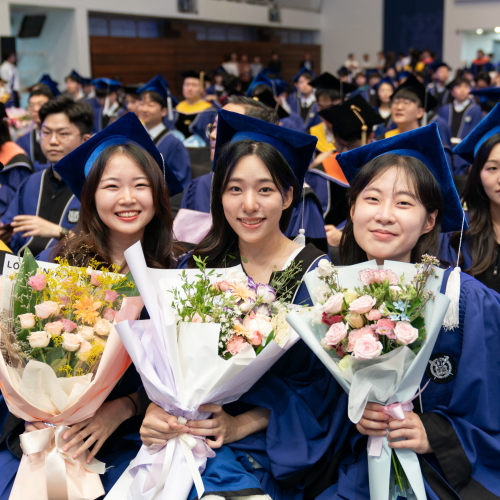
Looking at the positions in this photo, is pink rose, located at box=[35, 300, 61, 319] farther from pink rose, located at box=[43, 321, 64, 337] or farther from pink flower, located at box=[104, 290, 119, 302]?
pink flower, located at box=[104, 290, 119, 302]

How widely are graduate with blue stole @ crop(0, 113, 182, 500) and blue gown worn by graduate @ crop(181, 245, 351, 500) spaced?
0.41 meters

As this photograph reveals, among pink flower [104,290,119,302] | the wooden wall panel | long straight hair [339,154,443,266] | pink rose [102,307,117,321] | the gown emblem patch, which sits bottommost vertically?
the gown emblem patch

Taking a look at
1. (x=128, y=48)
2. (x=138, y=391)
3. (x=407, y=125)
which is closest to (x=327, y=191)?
(x=407, y=125)

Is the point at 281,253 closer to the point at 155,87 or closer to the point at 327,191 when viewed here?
the point at 327,191

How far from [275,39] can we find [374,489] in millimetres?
22518

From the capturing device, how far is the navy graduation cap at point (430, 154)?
6.59 ft

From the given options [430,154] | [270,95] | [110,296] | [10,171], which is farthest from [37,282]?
[270,95]

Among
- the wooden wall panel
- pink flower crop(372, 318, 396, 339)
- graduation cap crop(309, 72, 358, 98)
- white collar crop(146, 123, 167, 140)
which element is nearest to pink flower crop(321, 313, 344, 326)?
pink flower crop(372, 318, 396, 339)

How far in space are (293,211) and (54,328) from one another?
2.08m

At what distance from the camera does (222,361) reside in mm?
1686

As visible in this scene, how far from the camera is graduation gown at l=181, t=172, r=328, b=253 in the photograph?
376cm

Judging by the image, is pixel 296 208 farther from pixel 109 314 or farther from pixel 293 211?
pixel 109 314

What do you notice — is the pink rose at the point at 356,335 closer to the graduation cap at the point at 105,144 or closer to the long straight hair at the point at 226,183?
the long straight hair at the point at 226,183

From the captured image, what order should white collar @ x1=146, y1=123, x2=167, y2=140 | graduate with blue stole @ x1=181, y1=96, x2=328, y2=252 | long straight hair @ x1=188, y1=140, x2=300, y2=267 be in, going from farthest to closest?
1. white collar @ x1=146, y1=123, x2=167, y2=140
2. graduate with blue stole @ x1=181, y1=96, x2=328, y2=252
3. long straight hair @ x1=188, y1=140, x2=300, y2=267
